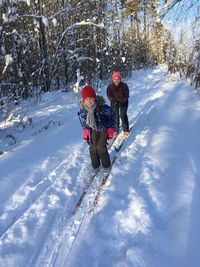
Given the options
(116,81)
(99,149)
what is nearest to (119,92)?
(116,81)

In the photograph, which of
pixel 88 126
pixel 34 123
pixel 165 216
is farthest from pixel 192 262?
pixel 34 123

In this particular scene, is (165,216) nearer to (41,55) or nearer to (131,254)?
(131,254)

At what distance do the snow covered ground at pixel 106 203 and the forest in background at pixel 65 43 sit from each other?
2423 mm

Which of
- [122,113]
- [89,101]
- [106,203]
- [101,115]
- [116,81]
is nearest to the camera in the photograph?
[106,203]

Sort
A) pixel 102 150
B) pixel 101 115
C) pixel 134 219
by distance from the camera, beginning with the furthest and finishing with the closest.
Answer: pixel 102 150 < pixel 101 115 < pixel 134 219

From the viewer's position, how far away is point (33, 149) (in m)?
7.13

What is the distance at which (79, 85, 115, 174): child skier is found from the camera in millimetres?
5555

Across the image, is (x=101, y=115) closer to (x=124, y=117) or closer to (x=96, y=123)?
(x=96, y=123)

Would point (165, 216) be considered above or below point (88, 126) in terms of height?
below

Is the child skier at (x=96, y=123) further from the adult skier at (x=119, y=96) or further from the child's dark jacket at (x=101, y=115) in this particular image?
the adult skier at (x=119, y=96)

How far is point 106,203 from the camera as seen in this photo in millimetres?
4625

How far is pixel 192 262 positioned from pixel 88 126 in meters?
3.09

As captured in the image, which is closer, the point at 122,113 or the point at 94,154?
the point at 94,154

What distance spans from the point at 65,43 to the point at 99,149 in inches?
416
